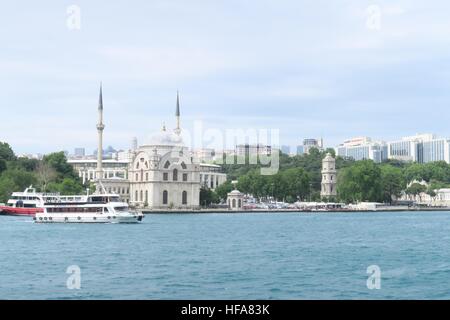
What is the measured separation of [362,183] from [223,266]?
73862mm

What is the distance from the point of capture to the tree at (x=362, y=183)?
9269 centimetres

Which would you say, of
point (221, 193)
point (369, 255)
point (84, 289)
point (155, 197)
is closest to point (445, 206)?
point (221, 193)

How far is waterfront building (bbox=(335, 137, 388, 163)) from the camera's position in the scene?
531ft

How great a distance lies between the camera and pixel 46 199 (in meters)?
59.6

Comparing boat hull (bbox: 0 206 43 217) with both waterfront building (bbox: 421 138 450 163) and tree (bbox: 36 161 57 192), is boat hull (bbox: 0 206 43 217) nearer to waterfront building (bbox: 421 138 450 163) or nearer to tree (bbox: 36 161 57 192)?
tree (bbox: 36 161 57 192)

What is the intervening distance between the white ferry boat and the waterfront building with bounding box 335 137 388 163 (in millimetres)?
116194

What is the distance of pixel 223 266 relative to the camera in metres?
21.4

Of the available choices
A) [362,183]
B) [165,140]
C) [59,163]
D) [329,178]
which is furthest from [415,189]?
[59,163]

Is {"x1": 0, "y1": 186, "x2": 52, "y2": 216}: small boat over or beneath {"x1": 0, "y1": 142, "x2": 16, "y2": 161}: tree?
beneath

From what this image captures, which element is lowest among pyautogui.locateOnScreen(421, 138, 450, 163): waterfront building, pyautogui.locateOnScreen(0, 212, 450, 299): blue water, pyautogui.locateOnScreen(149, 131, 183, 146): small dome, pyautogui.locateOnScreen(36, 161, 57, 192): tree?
pyautogui.locateOnScreen(0, 212, 450, 299): blue water

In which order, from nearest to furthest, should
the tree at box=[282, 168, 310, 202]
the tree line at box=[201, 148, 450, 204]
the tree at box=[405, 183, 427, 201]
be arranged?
the tree line at box=[201, 148, 450, 204] < the tree at box=[282, 168, 310, 202] < the tree at box=[405, 183, 427, 201]

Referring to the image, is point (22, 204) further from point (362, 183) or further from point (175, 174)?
point (362, 183)

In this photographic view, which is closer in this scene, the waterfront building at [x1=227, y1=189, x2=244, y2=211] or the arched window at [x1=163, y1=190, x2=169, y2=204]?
Result: the arched window at [x1=163, y1=190, x2=169, y2=204]

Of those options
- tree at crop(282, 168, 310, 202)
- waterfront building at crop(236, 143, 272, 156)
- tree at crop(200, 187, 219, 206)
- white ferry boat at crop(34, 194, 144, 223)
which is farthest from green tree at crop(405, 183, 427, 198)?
white ferry boat at crop(34, 194, 144, 223)
